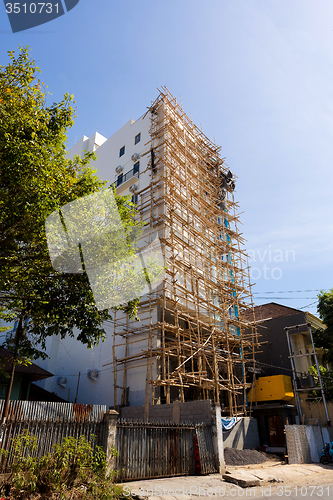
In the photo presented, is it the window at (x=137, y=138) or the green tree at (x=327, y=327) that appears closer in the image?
the green tree at (x=327, y=327)

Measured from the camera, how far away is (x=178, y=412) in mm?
12938

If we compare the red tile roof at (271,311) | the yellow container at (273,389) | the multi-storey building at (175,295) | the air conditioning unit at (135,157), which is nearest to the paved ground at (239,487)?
the multi-storey building at (175,295)

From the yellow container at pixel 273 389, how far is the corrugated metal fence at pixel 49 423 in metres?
14.1

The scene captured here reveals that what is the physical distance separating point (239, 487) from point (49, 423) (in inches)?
216

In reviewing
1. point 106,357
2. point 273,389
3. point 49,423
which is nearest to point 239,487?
point 49,423

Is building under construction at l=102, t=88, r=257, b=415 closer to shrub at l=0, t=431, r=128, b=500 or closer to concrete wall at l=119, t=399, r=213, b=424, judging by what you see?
concrete wall at l=119, t=399, r=213, b=424

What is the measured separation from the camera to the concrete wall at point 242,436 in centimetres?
1511

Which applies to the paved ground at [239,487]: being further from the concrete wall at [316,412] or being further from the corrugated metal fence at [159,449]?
the concrete wall at [316,412]

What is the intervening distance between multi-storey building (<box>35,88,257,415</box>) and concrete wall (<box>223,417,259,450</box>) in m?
1.21

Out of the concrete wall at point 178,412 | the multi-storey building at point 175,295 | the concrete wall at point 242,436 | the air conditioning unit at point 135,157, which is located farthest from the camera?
the air conditioning unit at point 135,157

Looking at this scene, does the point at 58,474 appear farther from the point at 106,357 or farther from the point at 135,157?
the point at 135,157

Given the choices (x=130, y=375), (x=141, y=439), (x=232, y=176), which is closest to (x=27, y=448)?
(x=141, y=439)

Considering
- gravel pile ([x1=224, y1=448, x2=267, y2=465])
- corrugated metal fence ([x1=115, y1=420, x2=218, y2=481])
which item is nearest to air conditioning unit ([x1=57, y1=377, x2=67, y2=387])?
gravel pile ([x1=224, y1=448, x2=267, y2=465])

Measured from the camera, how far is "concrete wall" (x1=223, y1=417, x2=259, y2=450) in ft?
49.6
